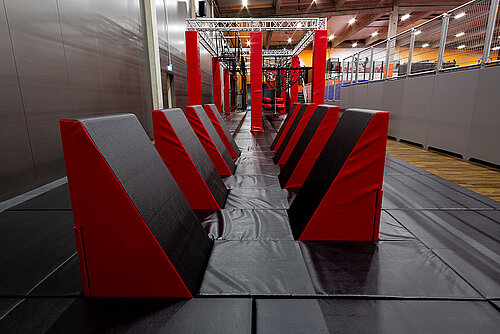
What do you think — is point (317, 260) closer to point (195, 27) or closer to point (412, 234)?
point (412, 234)

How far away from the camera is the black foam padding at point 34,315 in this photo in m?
1.10

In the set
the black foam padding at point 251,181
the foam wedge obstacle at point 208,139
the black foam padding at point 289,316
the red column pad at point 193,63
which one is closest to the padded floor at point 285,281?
the black foam padding at point 289,316

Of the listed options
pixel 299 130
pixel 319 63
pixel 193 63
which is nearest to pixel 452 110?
pixel 299 130

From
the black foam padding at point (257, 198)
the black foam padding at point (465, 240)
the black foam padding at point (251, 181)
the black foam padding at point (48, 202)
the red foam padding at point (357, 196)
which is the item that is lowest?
the black foam padding at point (465, 240)

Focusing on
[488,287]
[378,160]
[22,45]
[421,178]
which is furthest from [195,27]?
[488,287]

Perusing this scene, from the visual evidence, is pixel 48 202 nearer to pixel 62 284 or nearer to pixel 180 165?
pixel 180 165

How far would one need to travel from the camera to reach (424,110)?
509cm

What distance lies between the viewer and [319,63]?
285 inches

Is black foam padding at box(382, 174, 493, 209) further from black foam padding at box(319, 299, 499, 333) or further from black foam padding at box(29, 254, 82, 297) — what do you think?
black foam padding at box(29, 254, 82, 297)

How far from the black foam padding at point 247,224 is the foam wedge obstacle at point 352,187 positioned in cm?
14

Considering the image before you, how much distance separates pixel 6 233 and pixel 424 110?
19.6 ft

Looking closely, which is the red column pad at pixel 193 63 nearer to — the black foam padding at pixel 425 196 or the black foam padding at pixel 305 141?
the black foam padding at pixel 305 141

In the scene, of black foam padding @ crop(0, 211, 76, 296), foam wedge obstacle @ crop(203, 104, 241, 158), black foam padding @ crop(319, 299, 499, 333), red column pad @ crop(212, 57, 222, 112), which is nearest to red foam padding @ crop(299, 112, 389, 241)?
black foam padding @ crop(319, 299, 499, 333)

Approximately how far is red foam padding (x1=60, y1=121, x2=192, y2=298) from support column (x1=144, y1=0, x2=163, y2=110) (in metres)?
5.95
